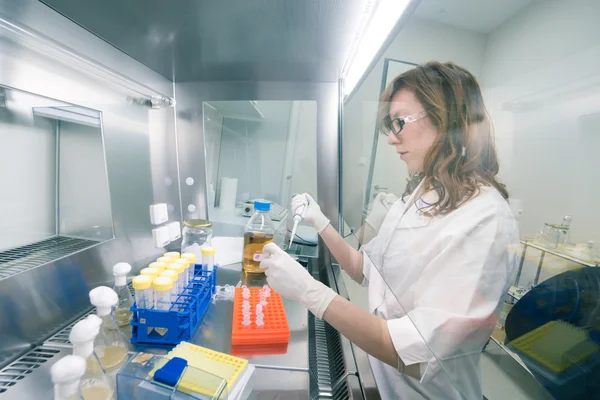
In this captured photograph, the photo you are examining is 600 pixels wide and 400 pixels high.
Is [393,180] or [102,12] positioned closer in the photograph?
[102,12]

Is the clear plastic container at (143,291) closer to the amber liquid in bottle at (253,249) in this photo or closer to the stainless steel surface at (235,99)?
the amber liquid in bottle at (253,249)

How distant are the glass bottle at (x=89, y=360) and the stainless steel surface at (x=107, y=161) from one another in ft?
0.94

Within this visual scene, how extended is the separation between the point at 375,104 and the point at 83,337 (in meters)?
1.05

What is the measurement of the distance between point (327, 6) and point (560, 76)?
597 millimetres

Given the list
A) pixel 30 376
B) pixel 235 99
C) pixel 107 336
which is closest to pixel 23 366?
pixel 30 376

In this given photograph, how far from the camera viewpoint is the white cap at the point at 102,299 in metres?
0.59

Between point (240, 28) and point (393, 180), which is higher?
point (240, 28)

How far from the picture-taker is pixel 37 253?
729 mm

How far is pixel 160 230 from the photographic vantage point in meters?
1.17

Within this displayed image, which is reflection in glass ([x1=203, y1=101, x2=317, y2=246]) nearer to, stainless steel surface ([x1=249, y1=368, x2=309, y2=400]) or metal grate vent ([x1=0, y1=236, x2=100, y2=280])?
metal grate vent ([x1=0, y1=236, x2=100, y2=280])

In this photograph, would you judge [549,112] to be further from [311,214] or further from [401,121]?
[311,214]

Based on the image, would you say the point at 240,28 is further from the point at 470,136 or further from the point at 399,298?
the point at 399,298

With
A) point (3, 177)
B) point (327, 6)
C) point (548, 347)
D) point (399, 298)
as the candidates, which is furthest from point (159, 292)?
point (327, 6)

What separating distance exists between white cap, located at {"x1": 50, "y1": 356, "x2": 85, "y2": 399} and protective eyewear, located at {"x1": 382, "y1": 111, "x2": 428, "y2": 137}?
2.86 ft
